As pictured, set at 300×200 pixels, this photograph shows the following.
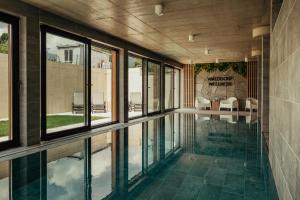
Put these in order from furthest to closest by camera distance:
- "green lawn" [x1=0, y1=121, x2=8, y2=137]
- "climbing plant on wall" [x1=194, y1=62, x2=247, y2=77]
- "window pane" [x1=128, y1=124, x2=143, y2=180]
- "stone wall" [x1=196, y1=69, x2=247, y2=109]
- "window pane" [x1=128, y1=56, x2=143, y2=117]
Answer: "stone wall" [x1=196, y1=69, x2=247, y2=109] → "climbing plant on wall" [x1=194, y1=62, x2=247, y2=77] → "window pane" [x1=128, y1=56, x2=143, y2=117] → "green lawn" [x1=0, y1=121, x2=8, y2=137] → "window pane" [x1=128, y1=124, x2=143, y2=180]

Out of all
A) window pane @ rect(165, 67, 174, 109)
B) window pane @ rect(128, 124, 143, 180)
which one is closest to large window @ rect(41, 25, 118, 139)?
Result: window pane @ rect(128, 124, 143, 180)

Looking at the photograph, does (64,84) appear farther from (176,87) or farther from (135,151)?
(176,87)

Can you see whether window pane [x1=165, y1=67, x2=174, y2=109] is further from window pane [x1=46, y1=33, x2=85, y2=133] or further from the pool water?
the pool water

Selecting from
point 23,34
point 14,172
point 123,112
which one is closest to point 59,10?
point 23,34

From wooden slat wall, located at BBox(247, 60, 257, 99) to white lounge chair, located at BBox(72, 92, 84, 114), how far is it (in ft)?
34.5

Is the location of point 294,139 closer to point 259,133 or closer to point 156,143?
point 156,143

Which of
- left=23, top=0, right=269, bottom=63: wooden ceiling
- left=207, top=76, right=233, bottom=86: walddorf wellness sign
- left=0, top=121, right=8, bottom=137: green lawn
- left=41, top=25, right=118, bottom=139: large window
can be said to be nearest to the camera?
left=0, top=121, right=8, bottom=137: green lawn

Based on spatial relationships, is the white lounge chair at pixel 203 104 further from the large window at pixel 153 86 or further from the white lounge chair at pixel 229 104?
the large window at pixel 153 86

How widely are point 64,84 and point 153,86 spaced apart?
17.8ft

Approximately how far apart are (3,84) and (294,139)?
4.63 metres

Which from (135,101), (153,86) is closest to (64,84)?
(153,86)

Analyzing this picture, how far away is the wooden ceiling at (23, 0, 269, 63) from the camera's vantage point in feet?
15.3

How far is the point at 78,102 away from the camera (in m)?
6.39

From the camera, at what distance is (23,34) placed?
15.4 ft
